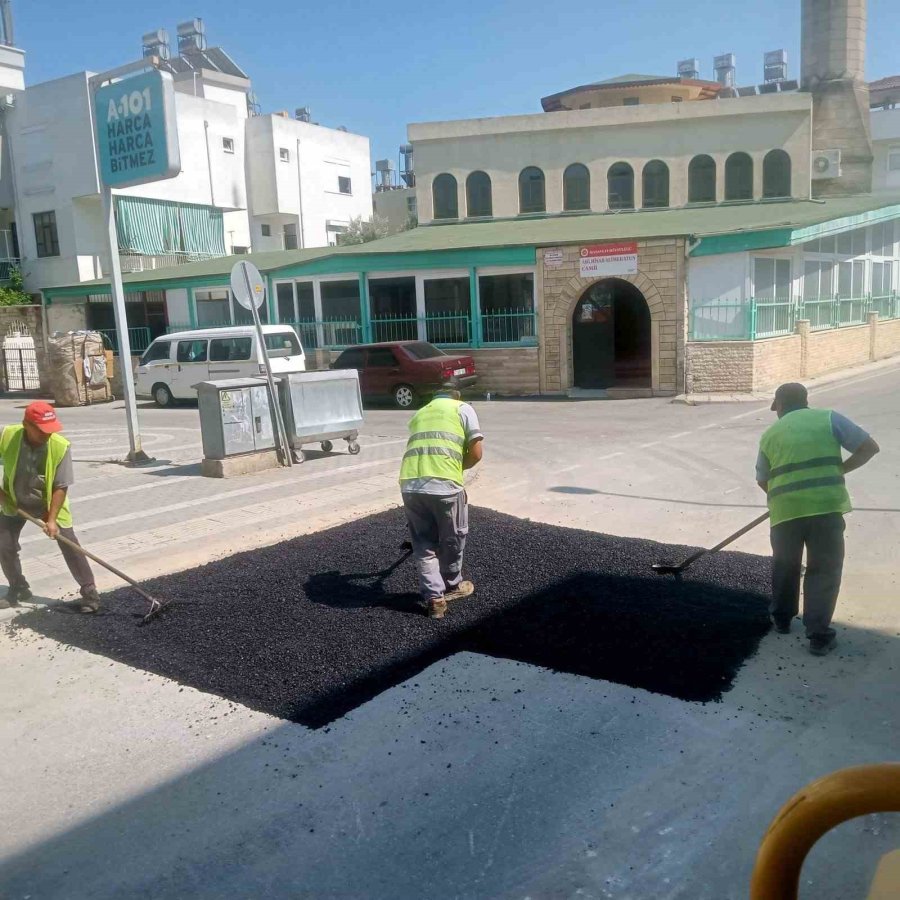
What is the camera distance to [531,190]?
30422 millimetres

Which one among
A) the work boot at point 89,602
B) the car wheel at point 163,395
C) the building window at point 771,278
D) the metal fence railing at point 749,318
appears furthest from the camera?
the car wheel at point 163,395

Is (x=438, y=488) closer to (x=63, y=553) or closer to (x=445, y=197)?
(x=63, y=553)

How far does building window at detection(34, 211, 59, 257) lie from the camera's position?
35312 millimetres

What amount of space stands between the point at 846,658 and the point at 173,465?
10.3m

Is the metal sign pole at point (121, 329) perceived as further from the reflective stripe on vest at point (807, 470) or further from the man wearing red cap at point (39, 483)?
the reflective stripe on vest at point (807, 470)

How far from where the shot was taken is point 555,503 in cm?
1001

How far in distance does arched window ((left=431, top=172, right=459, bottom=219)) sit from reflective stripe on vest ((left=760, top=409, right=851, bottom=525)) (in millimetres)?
26566

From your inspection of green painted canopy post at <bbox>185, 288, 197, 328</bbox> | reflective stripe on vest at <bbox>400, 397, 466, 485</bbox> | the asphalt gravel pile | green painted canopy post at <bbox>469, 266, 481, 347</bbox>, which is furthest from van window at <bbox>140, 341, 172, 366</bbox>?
reflective stripe on vest at <bbox>400, 397, 466, 485</bbox>

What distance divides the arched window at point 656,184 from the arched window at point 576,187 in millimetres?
1862

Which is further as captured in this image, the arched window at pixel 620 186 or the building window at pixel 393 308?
the arched window at pixel 620 186

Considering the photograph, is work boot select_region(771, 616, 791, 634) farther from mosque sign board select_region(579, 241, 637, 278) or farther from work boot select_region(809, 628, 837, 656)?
mosque sign board select_region(579, 241, 637, 278)

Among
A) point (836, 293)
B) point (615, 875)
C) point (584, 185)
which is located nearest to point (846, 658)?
point (615, 875)

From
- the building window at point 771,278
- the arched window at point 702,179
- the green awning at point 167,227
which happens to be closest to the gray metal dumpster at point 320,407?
the building window at point 771,278

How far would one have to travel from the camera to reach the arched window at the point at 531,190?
30.3 meters
